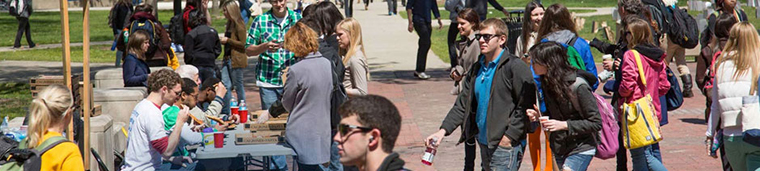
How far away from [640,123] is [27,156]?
13.3 ft

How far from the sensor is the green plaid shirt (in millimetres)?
8891

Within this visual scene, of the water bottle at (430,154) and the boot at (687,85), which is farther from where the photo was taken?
the boot at (687,85)

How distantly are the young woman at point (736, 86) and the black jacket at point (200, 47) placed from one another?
6.61 m

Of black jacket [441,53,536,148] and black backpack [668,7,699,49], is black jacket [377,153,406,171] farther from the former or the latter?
black backpack [668,7,699,49]

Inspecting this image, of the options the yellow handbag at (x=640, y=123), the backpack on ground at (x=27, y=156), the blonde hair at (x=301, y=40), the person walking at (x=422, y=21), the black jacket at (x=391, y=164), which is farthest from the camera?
the person walking at (x=422, y=21)

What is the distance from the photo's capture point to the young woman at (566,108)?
5699mm

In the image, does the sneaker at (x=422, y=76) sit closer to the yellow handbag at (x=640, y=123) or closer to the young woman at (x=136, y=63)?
the young woman at (x=136, y=63)

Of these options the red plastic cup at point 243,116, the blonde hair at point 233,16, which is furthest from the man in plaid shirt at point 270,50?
the blonde hair at point 233,16

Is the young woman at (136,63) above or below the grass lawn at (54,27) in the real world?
above

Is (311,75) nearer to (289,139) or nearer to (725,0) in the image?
(289,139)

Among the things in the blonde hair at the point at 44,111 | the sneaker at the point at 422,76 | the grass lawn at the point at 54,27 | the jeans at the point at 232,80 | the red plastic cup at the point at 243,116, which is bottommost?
the grass lawn at the point at 54,27

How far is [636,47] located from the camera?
6.96 metres

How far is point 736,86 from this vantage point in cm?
594

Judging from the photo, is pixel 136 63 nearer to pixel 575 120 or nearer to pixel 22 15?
pixel 575 120
